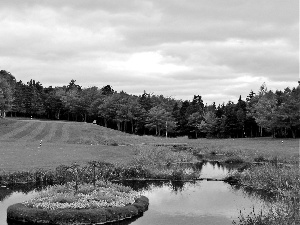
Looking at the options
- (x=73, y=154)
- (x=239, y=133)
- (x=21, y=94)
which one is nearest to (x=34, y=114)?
(x=21, y=94)

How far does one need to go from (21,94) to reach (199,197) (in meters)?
135

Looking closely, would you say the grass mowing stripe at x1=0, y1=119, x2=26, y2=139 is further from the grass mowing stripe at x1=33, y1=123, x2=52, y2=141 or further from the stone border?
the stone border

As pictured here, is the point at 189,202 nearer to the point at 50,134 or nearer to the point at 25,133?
the point at 50,134

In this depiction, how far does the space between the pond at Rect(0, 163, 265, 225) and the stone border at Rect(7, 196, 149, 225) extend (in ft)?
3.18

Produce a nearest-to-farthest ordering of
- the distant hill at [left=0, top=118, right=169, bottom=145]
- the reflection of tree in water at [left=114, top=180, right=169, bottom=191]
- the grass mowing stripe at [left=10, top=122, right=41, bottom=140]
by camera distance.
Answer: the reflection of tree in water at [left=114, top=180, right=169, bottom=191], the distant hill at [left=0, top=118, right=169, bottom=145], the grass mowing stripe at [left=10, top=122, right=41, bottom=140]

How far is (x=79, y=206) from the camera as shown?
1203 inches

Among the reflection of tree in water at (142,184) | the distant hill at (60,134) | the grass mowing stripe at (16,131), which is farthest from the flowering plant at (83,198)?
the grass mowing stripe at (16,131)

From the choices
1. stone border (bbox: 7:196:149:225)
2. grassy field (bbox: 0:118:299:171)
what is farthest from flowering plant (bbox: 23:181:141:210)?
grassy field (bbox: 0:118:299:171)

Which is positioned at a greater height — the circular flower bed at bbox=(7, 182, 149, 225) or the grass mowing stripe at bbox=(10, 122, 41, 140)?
the grass mowing stripe at bbox=(10, 122, 41, 140)

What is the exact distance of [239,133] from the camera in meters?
144

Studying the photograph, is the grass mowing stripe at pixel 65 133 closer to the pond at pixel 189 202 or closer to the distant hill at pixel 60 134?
the distant hill at pixel 60 134

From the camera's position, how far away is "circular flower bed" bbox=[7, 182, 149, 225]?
28652 mm

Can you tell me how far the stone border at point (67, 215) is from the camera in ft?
93.2

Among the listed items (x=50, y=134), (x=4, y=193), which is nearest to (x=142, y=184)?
(x=4, y=193)
